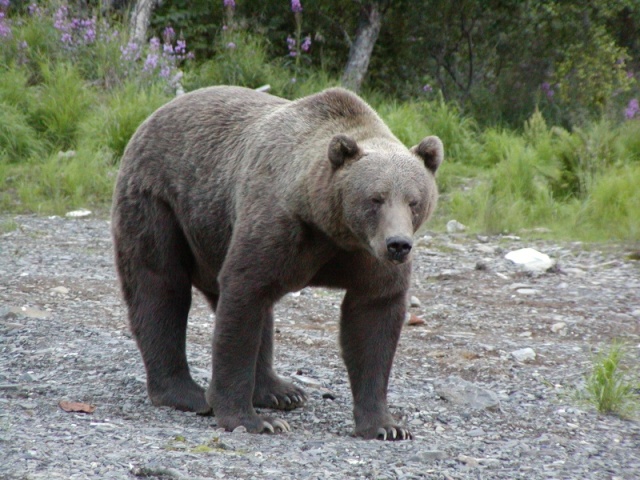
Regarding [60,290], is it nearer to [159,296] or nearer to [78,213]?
[159,296]

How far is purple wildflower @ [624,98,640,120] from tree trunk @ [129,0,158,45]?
7.08 m

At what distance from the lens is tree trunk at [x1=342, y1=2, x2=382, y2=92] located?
49.0 ft

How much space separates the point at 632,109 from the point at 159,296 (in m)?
10.6

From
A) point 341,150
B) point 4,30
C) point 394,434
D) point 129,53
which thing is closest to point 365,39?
point 129,53

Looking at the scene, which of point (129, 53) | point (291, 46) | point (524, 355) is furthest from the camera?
point (291, 46)

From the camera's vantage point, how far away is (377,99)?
48.0 ft

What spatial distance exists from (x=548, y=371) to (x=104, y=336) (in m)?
2.70

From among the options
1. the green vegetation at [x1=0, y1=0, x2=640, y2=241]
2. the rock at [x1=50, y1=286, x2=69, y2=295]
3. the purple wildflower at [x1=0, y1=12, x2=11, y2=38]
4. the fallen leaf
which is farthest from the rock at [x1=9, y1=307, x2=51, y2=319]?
the purple wildflower at [x1=0, y1=12, x2=11, y2=38]

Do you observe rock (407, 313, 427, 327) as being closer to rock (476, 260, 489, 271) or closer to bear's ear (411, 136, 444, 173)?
rock (476, 260, 489, 271)

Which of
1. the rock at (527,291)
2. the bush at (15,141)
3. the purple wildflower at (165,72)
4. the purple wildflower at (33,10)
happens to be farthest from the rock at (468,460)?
the purple wildflower at (33,10)

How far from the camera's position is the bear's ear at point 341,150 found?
166 inches

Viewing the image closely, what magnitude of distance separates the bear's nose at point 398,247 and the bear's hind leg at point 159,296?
1526 mm

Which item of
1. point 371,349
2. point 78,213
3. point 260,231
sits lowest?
point 78,213

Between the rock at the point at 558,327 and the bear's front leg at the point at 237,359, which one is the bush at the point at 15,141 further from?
the bear's front leg at the point at 237,359
